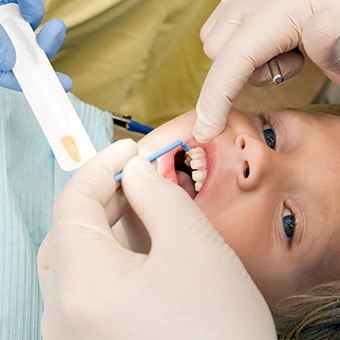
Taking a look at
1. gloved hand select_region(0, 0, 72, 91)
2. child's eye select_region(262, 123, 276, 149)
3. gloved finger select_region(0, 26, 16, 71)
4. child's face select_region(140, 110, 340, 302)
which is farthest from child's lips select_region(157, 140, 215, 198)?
gloved finger select_region(0, 26, 16, 71)

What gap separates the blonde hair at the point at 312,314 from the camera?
52.0 inches

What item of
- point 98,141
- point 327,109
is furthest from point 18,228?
point 327,109

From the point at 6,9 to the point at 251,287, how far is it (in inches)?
34.1

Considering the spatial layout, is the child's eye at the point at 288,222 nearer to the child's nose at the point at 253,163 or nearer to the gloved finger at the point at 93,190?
the child's nose at the point at 253,163

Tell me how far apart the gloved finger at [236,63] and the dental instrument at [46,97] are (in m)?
0.27

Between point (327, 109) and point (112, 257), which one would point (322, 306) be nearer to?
point (112, 257)

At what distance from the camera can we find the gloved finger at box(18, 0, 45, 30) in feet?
4.56

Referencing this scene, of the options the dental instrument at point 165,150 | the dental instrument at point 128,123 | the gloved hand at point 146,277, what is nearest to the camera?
the gloved hand at point 146,277

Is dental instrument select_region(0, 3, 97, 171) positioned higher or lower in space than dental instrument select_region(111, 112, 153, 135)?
higher

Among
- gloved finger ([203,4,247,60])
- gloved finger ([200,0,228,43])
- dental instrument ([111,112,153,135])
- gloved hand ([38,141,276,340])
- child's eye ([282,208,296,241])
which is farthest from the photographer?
dental instrument ([111,112,153,135])

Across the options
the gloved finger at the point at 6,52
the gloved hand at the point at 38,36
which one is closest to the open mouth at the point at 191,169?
the gloved hand at the point at 38,36

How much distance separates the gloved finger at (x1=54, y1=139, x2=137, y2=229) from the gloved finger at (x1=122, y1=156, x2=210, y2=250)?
0.11 ft

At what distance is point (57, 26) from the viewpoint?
1419 millimetres

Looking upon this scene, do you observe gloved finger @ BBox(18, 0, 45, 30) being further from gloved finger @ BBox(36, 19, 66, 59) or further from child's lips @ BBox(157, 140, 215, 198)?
child's lips @ BBox(157, 140, 215, 198)
